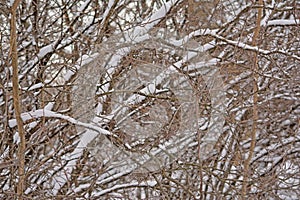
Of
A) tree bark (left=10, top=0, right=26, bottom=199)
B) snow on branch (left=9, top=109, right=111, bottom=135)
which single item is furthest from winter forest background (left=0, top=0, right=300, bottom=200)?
tree bark (left=10, top=0, right=26, bottom=199)

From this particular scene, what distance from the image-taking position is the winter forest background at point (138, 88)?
2.83 m

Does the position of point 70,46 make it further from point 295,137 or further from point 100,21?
point 295,137

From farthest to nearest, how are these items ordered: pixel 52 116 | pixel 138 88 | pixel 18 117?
pixel 138 88 < pixel 52 116 < pixel 18 117

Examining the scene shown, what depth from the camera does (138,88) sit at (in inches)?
118

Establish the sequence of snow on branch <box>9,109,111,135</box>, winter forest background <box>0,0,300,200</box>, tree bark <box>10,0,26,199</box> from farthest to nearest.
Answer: winter forest background <box>0,0,300,200</box> < snow on branch <box>9,109,111,135</box> < tree bark <box>10,0,26,199</box>

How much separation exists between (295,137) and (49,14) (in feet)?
6.78

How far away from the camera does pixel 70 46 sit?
3.15m

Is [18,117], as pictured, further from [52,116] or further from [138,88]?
[138,88]

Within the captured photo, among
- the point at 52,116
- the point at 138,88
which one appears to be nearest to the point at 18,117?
the point at 52,116

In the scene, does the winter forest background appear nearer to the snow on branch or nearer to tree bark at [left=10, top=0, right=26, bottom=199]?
the snow on branch

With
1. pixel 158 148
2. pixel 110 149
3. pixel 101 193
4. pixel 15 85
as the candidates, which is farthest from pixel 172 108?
pixel 15 85

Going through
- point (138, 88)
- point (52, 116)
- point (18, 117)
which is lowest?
point (18, 117)

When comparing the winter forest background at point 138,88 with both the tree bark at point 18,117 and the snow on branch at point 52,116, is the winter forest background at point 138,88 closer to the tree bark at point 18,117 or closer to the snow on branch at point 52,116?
the snow on branch at point 52,116

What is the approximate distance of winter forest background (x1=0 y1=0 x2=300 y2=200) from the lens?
2.83m
